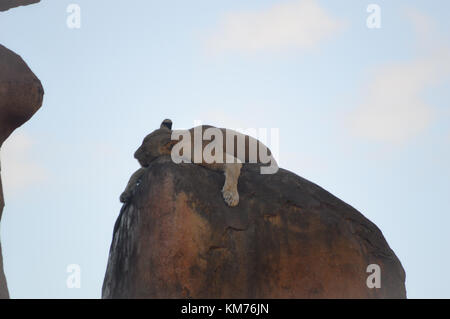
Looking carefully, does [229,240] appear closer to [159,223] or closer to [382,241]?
[159,223]

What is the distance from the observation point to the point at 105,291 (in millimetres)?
9086

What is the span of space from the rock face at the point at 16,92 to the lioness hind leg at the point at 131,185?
3802mm

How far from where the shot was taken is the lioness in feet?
30.2

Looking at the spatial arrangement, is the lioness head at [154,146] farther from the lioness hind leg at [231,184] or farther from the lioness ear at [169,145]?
the lioness hind leg at [231,184]

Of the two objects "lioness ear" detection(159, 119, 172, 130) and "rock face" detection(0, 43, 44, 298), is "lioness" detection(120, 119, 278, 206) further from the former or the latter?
"rock face" detection(0, 43, 44, 298)

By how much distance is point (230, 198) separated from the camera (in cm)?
898

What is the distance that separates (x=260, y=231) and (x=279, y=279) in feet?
2.28

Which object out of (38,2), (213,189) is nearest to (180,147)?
(213,189)

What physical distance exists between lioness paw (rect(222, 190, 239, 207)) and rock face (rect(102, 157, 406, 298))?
2.7 inches
